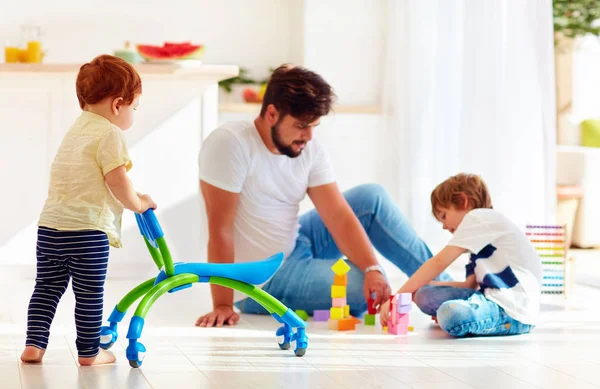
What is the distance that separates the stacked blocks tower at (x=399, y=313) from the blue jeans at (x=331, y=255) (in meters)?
0.29

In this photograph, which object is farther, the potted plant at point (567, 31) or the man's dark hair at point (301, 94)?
the potted plant at point (567, 31)

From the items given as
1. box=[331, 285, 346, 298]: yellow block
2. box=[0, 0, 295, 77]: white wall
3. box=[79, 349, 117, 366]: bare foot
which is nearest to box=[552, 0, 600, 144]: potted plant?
box=[0, 0, 295, 77]: white wall

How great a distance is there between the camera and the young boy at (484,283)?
9.30ft

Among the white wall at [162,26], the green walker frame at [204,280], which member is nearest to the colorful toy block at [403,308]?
the green walker frame at [204,280]

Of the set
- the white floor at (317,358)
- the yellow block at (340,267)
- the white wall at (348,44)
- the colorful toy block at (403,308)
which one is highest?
the white wall at (348,44)

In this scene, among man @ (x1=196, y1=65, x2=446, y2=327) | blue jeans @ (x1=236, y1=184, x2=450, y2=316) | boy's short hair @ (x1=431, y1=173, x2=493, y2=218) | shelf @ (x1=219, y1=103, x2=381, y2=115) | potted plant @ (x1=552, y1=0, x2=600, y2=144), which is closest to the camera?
man @ (x1=196, y1=65, x2=446, y2=327)

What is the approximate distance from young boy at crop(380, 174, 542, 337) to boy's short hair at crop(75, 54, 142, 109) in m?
1.10

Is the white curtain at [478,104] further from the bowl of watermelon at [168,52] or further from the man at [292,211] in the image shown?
the bowl of watermelon at [168,52]

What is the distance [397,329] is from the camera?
9.46 feet

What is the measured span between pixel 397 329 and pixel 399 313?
0.17ft

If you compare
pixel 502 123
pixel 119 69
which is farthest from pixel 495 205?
pixel 119 69

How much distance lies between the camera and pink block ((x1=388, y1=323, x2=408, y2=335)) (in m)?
2.89

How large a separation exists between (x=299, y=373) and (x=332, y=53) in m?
3.46

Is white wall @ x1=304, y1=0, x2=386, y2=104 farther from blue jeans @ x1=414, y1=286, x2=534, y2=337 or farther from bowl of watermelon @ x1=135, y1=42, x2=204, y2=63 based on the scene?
blue jeans @ x1=414, y1=286, x2=534, y2=337
